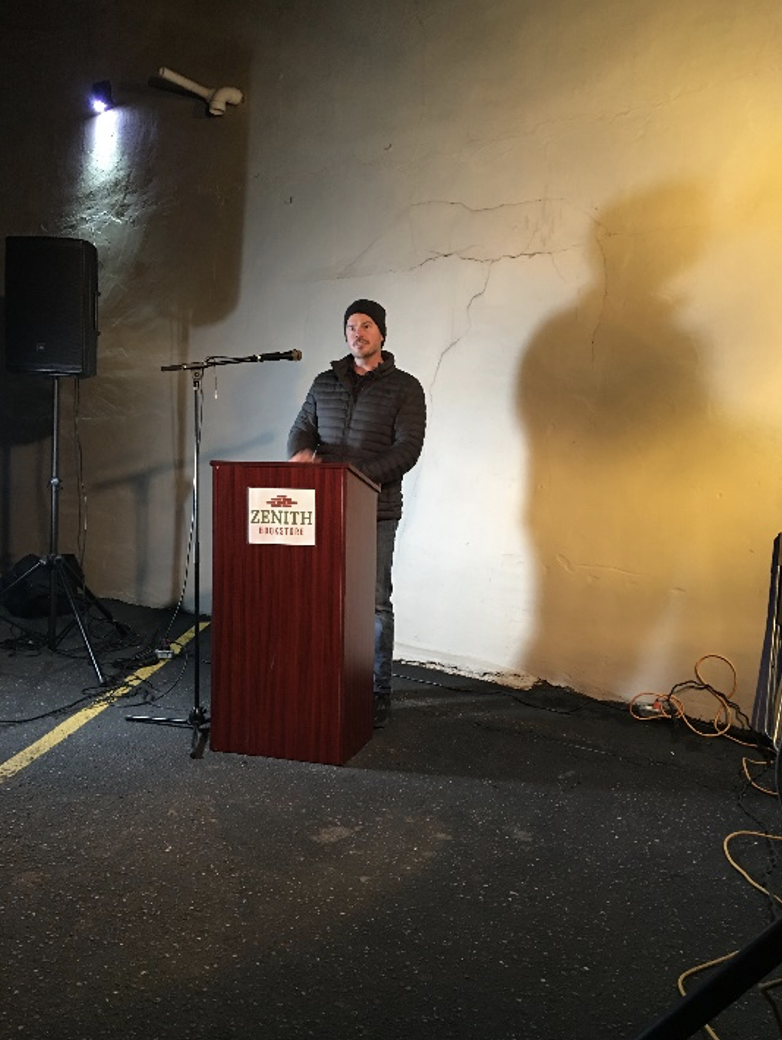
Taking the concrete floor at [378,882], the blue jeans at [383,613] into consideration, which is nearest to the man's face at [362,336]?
the blue jeans at [383,613]

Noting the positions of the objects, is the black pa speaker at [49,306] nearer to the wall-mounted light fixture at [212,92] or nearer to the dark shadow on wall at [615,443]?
the wall-mounted light fixture at [212,92]

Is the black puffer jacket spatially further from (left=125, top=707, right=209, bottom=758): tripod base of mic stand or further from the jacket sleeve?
(left=125, top=707, right=209, bottom=758): tripod base of mic stand

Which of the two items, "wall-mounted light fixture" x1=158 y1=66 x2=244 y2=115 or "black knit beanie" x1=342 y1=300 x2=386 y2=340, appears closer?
"black knit beanie" x1=342 y1=300 x2=386 y2=340

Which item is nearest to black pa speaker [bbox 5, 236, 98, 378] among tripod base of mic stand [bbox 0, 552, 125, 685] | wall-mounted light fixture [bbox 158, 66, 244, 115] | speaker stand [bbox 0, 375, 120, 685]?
speaker stand [bbox 0, 375, 120, 685]

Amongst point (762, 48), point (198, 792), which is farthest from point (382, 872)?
point (762, 48)

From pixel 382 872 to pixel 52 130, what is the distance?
5739 millimetres

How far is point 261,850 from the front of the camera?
227 cm

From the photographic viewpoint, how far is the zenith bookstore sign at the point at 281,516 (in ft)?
9.48

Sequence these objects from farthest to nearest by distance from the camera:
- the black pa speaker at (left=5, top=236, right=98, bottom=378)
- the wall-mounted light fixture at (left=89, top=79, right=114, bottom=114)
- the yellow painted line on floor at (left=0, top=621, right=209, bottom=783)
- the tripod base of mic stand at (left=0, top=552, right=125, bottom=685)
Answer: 1. the wall-mounted light fixture at (left=89, top=79, right=114, bottom=114)
2. the black pa speaker at (left=5, top=236, right=98, bottom=378)
3. the tripod base of mic stand at (left=0, top=552, right=125, bottom=685)
4. the yellow painted line on floor at (left=0, top=621, right=209, bottom=783)

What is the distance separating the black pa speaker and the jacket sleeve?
2033 millimetres

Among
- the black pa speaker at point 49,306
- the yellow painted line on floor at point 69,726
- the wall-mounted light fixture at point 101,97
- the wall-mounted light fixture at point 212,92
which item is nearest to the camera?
the yellow painted line on floor at point 69,726

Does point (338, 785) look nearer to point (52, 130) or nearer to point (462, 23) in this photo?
point (462, 23)

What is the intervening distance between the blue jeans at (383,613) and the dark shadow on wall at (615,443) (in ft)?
2.82

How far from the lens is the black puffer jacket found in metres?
3.56
